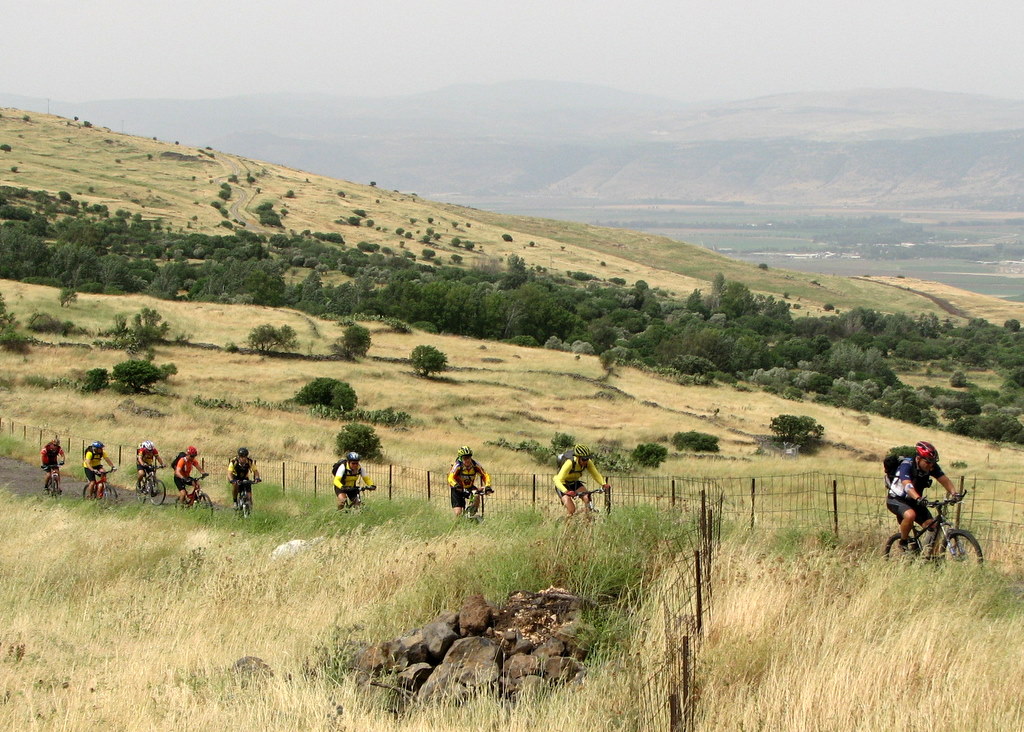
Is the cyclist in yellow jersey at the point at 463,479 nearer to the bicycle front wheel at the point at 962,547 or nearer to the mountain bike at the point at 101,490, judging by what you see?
the bicycle front wheel at the point at 962,547

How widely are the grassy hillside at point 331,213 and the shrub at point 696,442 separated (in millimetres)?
70778

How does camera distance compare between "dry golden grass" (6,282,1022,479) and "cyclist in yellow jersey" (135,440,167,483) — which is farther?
"dry golden grass" (6,282,1022,479)

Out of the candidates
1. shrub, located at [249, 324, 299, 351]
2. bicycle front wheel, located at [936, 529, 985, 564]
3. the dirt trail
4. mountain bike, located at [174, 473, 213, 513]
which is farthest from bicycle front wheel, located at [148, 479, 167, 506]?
shrub, located at [249, 324, 299, 351]

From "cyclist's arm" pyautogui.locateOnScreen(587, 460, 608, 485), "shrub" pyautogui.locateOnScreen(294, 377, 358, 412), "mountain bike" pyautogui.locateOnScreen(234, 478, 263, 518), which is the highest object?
"cyclist's arm" pyautogui.locateOnScreen(587, 460, 608, 485)

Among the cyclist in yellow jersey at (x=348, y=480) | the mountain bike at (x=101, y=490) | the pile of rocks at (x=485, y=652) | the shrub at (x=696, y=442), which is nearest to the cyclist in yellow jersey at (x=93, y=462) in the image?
the mountain bike at (x=101, y=490)

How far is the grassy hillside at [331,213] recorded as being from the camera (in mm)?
107312

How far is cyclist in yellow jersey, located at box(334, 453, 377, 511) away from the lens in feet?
47.3

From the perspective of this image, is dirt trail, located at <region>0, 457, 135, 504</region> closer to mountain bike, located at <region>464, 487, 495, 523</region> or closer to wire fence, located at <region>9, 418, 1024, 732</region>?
wire fence, located at <region>9, 418, 1024, 732</region>

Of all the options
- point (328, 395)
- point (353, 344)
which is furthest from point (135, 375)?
point (353, 344)

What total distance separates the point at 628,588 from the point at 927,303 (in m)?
136

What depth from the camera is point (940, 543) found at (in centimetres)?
962

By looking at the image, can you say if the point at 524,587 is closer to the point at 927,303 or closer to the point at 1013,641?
the point at 1013,641

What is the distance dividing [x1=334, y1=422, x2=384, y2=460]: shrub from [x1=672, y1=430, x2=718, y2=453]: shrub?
42.4 feet

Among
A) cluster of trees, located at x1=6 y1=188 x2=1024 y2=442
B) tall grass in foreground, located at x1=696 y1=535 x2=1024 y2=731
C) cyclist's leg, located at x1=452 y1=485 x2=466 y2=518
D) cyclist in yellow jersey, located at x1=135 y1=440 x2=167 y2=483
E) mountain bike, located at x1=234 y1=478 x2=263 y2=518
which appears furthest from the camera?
cluster of trees, located at x1=6 y1=188 x2=1024 y2=442
